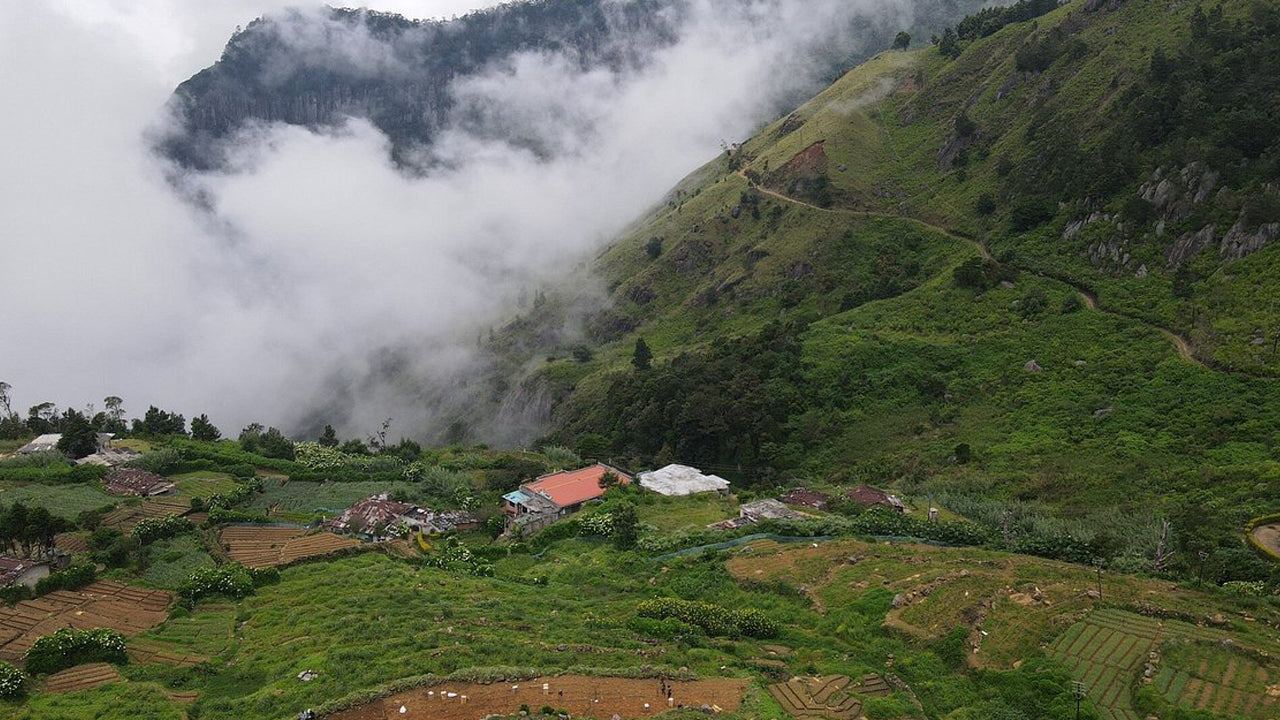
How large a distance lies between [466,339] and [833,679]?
13683cm

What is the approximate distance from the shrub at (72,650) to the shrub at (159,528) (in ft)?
44.4

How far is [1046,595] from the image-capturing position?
26.7 m

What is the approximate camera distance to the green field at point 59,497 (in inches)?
1834

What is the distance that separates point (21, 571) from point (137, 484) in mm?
21127

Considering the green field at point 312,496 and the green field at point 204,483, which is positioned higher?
the green field at point 204,483

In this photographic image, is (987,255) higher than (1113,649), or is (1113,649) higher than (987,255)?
(987,255)

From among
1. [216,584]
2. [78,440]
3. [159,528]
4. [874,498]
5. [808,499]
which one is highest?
[78,440]

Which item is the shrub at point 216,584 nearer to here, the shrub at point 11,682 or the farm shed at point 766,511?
the shrub at point 11,682

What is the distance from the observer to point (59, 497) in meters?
49.8

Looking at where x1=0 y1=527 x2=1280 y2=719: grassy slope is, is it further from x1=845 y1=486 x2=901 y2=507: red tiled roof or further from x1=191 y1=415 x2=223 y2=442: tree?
x1=191 y1=415 x2=223 y2=442: tree

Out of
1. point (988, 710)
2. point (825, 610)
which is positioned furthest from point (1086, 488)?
point (988, 710)

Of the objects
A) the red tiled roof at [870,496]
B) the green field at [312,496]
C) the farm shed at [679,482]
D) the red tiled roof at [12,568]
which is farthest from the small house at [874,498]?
the red tiled roof at [12,568]

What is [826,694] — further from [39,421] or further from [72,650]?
[39,421]

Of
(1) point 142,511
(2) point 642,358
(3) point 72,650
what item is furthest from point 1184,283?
(1) point 142,511
